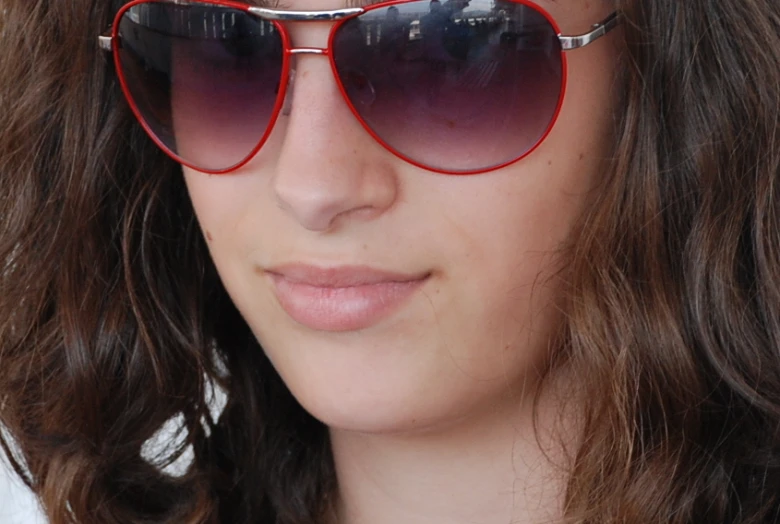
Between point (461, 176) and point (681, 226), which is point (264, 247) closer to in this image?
point (461, 176)

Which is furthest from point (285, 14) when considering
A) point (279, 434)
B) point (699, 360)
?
point (279, 434)

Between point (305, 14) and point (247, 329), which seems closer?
point (305, 14)

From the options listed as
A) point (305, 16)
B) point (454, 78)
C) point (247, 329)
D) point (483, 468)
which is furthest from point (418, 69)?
point (247, 329)

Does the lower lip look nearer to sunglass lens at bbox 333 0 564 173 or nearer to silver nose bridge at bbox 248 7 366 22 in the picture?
sunglass lens at bbox 333 0 564 173

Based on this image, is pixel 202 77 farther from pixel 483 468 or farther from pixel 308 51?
pixel 483 468

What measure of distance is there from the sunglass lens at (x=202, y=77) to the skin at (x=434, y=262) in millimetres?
32

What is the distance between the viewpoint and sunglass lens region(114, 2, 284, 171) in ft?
4.08

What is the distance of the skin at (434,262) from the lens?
1.21 metres

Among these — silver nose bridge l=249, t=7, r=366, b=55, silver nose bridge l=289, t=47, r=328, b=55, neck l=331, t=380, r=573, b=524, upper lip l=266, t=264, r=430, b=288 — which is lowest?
neck l=331, t=380, r=573, b=524

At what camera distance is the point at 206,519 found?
66.5 inches

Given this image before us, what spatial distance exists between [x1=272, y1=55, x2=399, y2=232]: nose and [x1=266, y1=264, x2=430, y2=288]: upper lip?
0.23 feet

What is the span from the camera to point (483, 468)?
1.41 metres

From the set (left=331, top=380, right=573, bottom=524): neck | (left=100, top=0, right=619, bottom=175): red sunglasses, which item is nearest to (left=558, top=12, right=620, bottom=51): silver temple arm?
(left=100, top=0, right=619, bottom=175): red sunglasses

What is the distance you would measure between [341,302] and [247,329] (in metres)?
0.58
